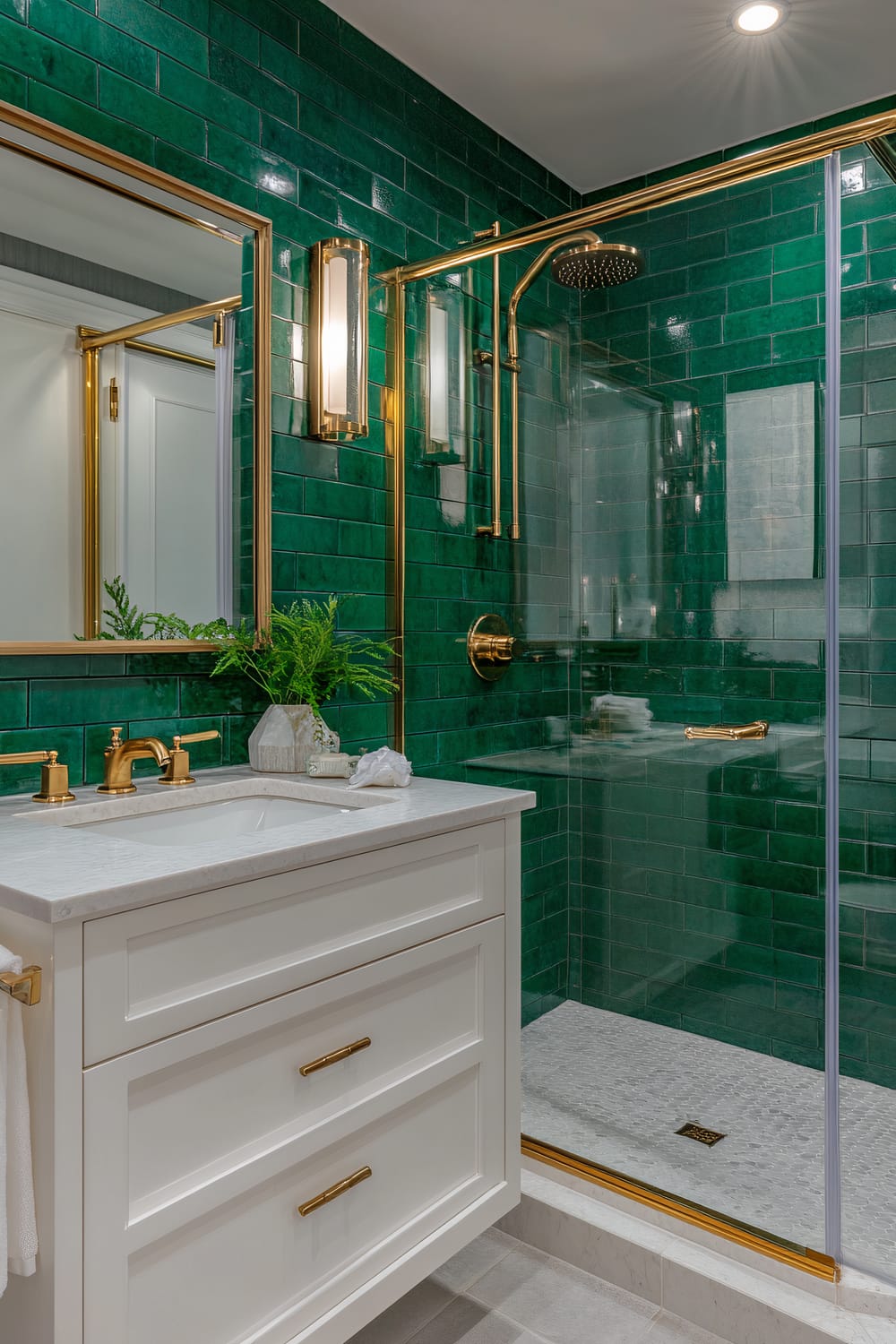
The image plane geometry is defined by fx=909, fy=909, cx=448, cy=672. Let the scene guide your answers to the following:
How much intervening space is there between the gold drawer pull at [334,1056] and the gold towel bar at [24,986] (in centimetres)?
41

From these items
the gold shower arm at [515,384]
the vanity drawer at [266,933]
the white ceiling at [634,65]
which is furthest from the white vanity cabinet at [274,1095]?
the white ceiling at [634,65]

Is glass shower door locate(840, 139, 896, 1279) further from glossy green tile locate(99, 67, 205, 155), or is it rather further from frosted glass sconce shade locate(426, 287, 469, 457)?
glossy green tile locate(99, 67, 205, 155)

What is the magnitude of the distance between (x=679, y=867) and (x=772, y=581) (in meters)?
0.62

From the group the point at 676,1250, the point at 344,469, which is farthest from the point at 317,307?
the point at 676,1250

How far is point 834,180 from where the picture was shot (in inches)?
63.7

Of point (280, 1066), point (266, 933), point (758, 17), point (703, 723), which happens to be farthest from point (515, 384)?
point (280, 1066)

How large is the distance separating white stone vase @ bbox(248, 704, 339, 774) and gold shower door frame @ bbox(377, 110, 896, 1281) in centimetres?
45

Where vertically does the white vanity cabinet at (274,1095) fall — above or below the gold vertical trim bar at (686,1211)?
above

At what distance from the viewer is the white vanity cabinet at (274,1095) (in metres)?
0.99

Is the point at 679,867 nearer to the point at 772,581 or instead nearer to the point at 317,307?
the point at 772,581

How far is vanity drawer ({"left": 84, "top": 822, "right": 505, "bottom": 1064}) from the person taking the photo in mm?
1010

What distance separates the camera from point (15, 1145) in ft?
3.17

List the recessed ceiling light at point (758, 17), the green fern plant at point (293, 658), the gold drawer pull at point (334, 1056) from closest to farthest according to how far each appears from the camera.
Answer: the gold drawer pull at point (334, 1056), the green fern plant at point (293, 658), the recessed ceiling light at point (758, 17)

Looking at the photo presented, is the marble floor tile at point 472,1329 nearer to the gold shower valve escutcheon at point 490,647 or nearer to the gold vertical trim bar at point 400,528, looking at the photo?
the gold vertical trim bar at point 400,528
